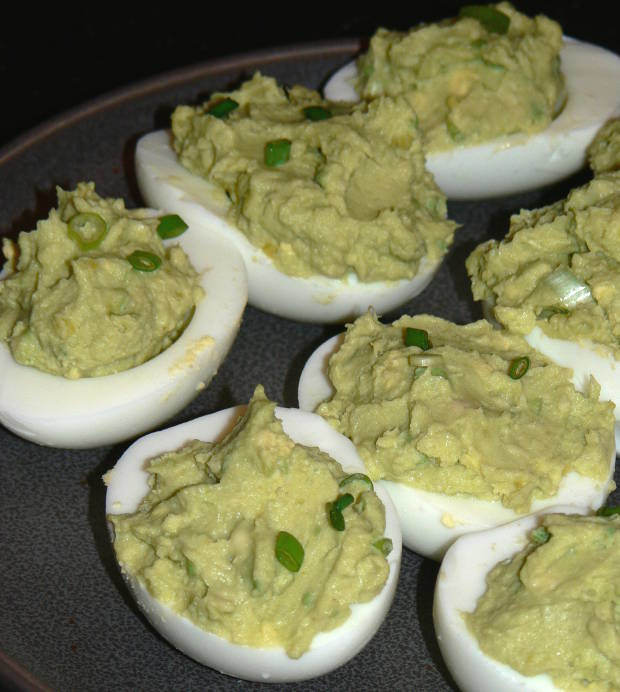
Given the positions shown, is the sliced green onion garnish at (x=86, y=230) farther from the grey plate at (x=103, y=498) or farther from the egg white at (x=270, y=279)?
the grey plate at (x=103, y=498)

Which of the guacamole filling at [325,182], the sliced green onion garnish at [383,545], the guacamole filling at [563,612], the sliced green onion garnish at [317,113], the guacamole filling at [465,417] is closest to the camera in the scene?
the guacamole filling at [563,612]

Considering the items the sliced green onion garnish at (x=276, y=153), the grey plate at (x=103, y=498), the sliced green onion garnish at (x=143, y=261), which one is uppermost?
the sliced green onion garnish at (x=276, y=153)

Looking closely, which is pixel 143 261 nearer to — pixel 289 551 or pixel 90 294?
pixel 90 294

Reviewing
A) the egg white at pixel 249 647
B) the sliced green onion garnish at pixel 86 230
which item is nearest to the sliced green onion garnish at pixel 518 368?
the egg white at pixel 249 647

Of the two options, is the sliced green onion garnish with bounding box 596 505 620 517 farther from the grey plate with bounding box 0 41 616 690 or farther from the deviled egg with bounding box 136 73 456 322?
the deviled egg with bounding box 136 73 456 322

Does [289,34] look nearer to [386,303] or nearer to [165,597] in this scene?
[386,303]

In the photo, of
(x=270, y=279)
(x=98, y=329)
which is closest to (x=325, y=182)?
(x=270, y=279)

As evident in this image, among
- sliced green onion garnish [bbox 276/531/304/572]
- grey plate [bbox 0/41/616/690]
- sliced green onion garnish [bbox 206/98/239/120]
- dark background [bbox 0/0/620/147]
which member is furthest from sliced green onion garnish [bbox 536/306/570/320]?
dark background [bbox 0/0/620/147]
